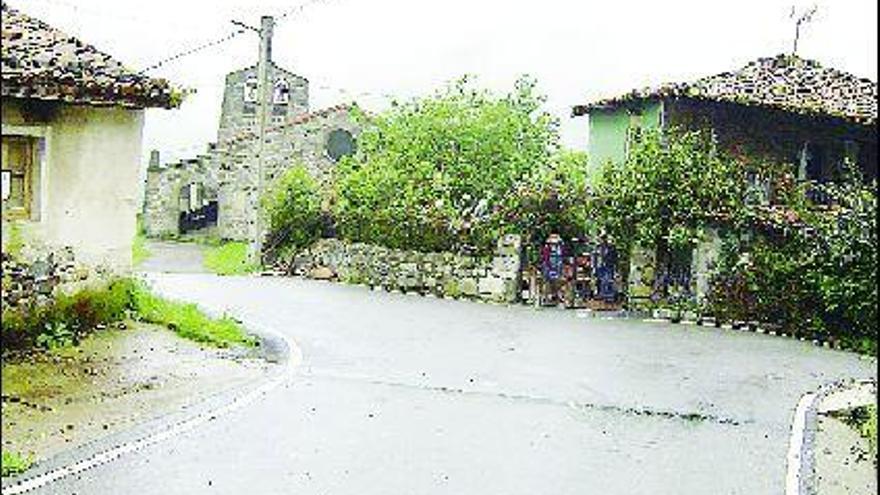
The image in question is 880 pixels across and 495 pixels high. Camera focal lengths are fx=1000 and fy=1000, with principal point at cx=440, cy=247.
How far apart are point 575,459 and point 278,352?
19.2ft

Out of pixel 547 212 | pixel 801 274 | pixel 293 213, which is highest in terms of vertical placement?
pixel 547 212

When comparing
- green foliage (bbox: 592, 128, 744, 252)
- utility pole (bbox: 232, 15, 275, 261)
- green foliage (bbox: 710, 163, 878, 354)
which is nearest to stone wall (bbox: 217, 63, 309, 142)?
utility pole (bbox: 232, 15, 275, 261)

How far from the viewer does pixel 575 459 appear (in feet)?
30.3

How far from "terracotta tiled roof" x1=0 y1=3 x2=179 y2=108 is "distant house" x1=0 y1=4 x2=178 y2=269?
0.01 m

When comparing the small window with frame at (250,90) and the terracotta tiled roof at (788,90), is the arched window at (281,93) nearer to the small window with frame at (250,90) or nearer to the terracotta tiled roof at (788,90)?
the small window with frame at (250,90)

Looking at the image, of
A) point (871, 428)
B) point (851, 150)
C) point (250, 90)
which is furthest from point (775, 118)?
point (250, 90)

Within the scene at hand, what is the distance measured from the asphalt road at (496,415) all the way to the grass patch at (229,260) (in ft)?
40.3

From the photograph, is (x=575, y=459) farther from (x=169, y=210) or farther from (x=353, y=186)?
(x=169, y=210)

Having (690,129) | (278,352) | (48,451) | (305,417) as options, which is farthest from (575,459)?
(690,129)

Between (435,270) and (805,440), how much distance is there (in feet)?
47.3

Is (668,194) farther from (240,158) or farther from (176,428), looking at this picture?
(240,158)

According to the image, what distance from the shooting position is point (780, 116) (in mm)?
25234

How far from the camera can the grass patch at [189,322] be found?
44.7 feet

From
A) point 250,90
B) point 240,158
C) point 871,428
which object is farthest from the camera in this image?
point 250,90
